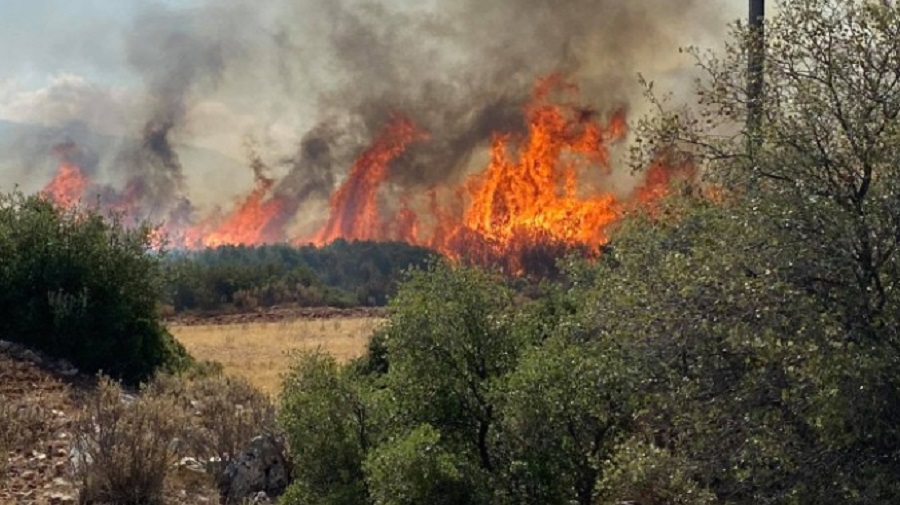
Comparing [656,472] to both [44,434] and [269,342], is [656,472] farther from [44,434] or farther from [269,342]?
[269,342]

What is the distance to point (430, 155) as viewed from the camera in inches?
2494

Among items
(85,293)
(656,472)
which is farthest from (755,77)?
(85,293)

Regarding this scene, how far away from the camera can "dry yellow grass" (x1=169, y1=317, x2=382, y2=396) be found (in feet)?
81.8

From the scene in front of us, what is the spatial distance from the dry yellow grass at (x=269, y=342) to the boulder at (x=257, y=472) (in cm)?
793

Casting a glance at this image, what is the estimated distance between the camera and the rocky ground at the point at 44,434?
10.2 m

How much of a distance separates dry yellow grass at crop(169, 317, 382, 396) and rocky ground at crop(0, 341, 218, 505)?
15.5 feet

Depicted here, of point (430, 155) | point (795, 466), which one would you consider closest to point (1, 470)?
point (795, 466)

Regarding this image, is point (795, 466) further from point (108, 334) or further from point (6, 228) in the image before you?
point (6, 228)

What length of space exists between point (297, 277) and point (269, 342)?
80.3 feet

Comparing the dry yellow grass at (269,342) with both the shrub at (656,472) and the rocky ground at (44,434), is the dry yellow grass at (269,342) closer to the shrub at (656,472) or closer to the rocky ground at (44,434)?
the rocky ground at (44,434)

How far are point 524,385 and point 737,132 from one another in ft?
10.1

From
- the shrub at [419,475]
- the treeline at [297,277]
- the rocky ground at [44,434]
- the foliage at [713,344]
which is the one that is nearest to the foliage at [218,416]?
the rocky ground at [44,434]

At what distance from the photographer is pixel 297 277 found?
187 ft

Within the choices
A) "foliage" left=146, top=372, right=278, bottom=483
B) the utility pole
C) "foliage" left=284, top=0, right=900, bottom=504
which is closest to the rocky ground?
"foliage" left=146, top=372, right=278, bottom=483
